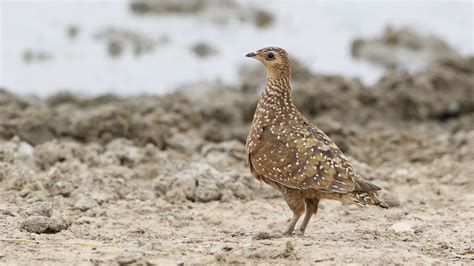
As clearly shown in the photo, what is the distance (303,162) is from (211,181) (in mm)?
1872

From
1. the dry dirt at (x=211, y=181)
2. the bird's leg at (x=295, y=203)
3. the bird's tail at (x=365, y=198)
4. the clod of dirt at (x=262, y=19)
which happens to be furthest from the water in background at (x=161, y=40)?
the bird's tail at (x=365, y=198)

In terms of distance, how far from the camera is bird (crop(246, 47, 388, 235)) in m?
7.11

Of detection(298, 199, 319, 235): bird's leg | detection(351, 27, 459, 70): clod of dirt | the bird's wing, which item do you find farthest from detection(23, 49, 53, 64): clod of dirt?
detection(298, 199, 319, 235): bird's leg

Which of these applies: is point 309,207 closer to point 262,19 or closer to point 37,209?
point 37,209

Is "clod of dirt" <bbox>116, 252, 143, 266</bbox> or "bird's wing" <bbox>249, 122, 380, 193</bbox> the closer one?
"clod of dirt" <bbox>116, 252, 143, 266</bbox>

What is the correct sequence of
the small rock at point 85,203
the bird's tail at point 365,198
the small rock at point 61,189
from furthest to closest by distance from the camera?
1. the small rock at point 61,189
2. the small rock at point 85,203
3. the bird's tail at point 365,198

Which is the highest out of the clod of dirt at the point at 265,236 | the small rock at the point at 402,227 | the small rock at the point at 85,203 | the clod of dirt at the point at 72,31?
the clod of dirt at the point at 72,31

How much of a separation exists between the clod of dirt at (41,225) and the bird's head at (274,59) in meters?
2.18

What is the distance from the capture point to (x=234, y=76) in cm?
1744

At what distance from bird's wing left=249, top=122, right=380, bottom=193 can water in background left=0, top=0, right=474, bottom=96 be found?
8.94 meters

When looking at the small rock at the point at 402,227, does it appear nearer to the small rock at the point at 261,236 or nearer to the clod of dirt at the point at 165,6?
the small rock at the point at 261,236

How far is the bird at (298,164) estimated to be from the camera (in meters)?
7.11

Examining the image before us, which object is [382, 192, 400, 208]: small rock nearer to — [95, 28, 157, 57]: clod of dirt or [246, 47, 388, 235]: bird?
[246, 47, 388, 235]: bird

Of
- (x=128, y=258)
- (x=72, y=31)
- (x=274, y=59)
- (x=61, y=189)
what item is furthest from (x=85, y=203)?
(x=72, y=31)
